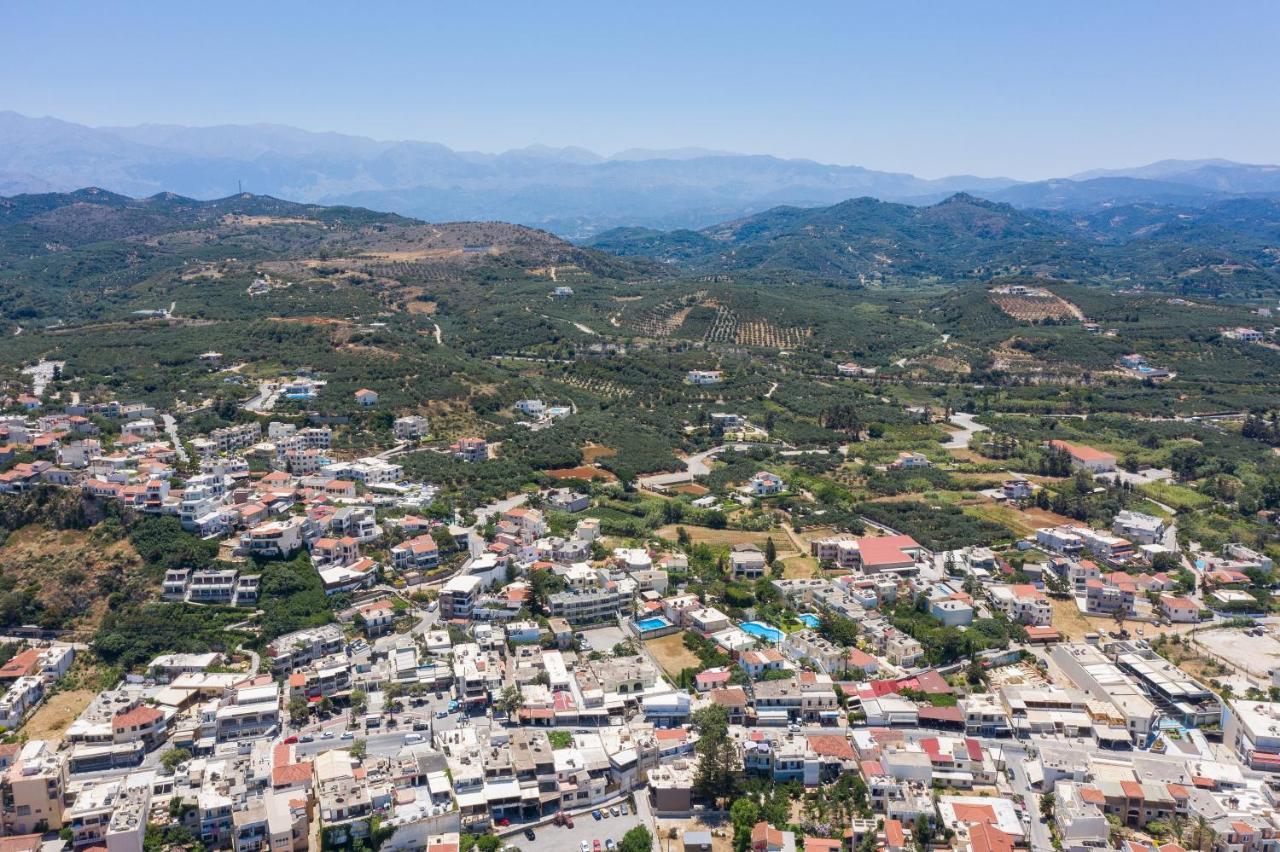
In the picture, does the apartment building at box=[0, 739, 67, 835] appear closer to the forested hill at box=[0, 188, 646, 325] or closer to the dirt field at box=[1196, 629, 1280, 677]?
the dirt field at box=[1196, 629, 1280, 677]

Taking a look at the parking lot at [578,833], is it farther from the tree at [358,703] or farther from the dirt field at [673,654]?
the tree at [358,703]

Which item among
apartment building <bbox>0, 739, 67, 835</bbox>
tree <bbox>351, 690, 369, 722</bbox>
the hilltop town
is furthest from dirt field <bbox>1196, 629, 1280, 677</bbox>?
apartment building <bbox>0, 739, 67, 835</bbox>

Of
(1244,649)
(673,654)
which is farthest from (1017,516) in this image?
(673,654)

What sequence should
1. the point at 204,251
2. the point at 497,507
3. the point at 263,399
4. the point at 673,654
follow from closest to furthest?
1. the point at 673,654
2. the point at 497,507
3. the point at 263,399
4. the point at 204,251

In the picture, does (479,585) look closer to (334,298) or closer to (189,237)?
(334,298)

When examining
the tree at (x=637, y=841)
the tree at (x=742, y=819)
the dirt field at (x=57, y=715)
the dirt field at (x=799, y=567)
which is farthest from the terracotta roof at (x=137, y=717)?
the dirt field at (x=799, y=567)

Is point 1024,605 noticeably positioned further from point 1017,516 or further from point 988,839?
point 988,839
